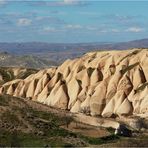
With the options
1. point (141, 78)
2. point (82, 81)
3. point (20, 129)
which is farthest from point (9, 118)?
point (82, 81)

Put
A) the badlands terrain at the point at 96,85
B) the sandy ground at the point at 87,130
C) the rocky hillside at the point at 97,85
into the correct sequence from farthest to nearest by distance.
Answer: the rocky hillside at the point at 97,85
the badlands terrain at the point at 96,85
the sandy ground at the point at 87,130

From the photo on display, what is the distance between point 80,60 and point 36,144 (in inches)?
4599

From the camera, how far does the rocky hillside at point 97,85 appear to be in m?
136

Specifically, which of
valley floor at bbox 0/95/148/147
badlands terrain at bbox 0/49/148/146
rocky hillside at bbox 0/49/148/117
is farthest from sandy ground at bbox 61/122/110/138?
rocky hillside at bbox 0/49/148/117

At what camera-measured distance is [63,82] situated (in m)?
161

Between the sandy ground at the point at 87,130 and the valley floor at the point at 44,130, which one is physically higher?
Answer: the valley floor at the point at 44,130

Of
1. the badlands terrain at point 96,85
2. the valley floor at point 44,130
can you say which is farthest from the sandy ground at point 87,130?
the badlands terrain at point 96,85

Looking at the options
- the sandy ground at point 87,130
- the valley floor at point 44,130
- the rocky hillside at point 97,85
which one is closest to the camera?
the valley floor at point 44,130

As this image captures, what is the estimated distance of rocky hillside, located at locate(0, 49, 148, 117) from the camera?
13638cm

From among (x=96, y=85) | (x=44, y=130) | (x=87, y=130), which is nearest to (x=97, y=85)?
(x=96, y=85)

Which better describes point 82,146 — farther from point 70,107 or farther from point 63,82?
point 63,82

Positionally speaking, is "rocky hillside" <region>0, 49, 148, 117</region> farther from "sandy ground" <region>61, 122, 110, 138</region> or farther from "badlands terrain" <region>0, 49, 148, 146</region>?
"sandy ground" <region>61, 122, 110, 138</region>

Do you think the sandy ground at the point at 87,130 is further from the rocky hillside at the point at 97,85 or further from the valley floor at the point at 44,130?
the rocky hillside at the point at 97,85

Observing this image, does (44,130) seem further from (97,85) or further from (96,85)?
(96,85)
